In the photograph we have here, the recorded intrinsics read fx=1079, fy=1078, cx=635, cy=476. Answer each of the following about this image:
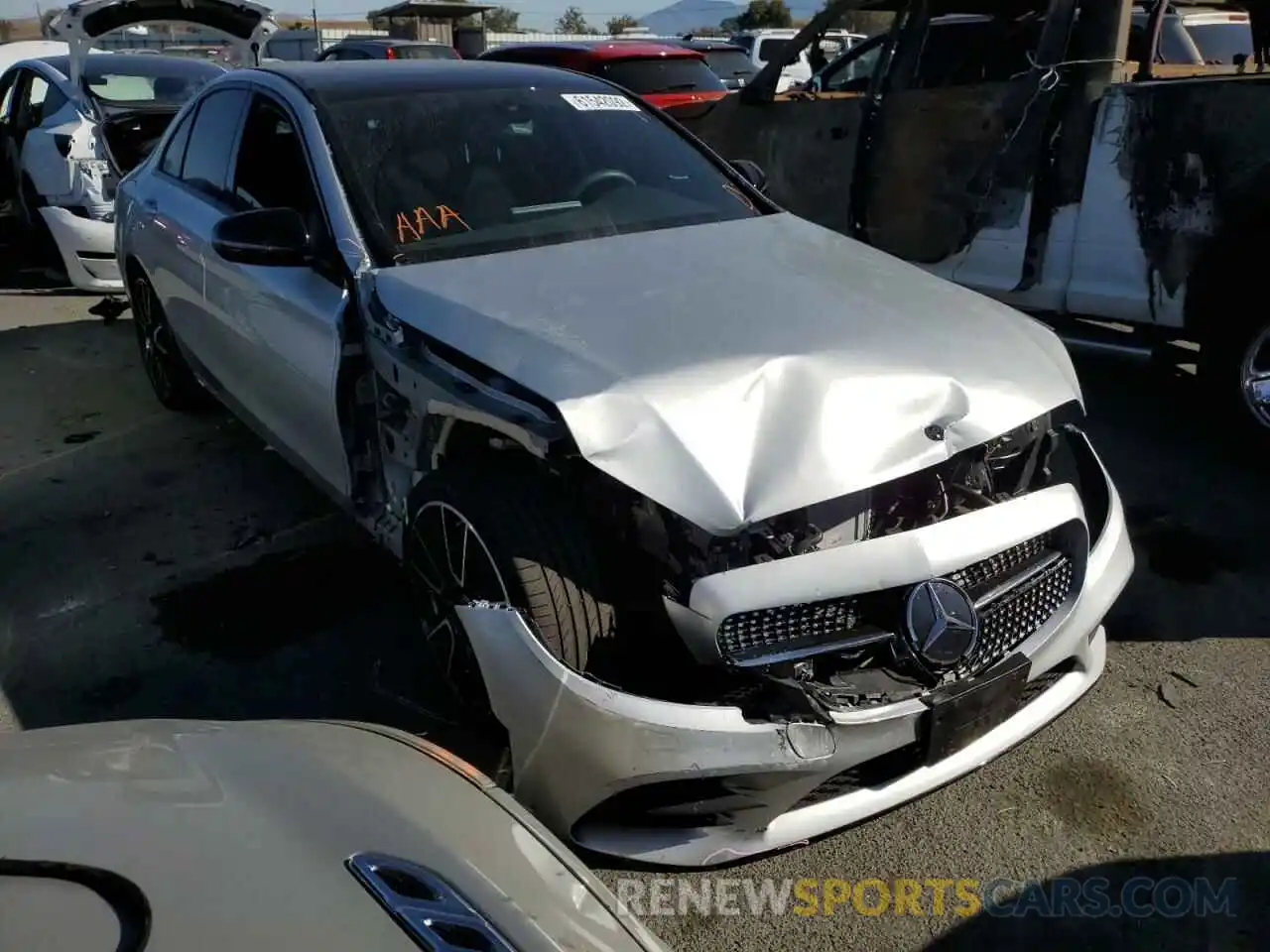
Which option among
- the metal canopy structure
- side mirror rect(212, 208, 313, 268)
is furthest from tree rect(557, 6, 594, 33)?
side mirror rect(212, 208, 313, 268)

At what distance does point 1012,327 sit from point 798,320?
23.6 inches

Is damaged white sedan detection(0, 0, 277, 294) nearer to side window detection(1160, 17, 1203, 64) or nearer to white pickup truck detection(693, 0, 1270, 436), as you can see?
white pickup truck detection(693, 0, 1270, 436)

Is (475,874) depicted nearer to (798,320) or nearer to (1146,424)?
(798,320)

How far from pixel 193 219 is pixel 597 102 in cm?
159

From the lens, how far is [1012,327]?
2752 millimetres

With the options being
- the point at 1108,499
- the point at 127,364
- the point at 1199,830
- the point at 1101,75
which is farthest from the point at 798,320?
the point at 127,364

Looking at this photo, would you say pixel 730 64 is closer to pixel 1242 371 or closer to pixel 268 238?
pixel 1242 371

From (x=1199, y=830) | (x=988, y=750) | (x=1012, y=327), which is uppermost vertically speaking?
(x=1012, y=327)

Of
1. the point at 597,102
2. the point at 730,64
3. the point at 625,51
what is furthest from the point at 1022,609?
the point at 730,64

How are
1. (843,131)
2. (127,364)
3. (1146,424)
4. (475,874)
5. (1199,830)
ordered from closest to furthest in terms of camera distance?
(475,874) < (1199,830) < (1146,424) < (843,131) < (127,364)

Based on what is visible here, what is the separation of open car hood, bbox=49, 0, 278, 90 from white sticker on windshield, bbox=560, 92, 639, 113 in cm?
341

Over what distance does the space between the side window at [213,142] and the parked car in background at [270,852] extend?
9.14 feet

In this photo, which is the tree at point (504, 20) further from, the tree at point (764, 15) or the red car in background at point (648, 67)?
the red car in background at point (648, 67)

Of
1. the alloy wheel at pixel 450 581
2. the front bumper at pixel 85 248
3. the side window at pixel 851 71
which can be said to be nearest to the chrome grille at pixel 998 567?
the alloy wheel at pixel 450 581
